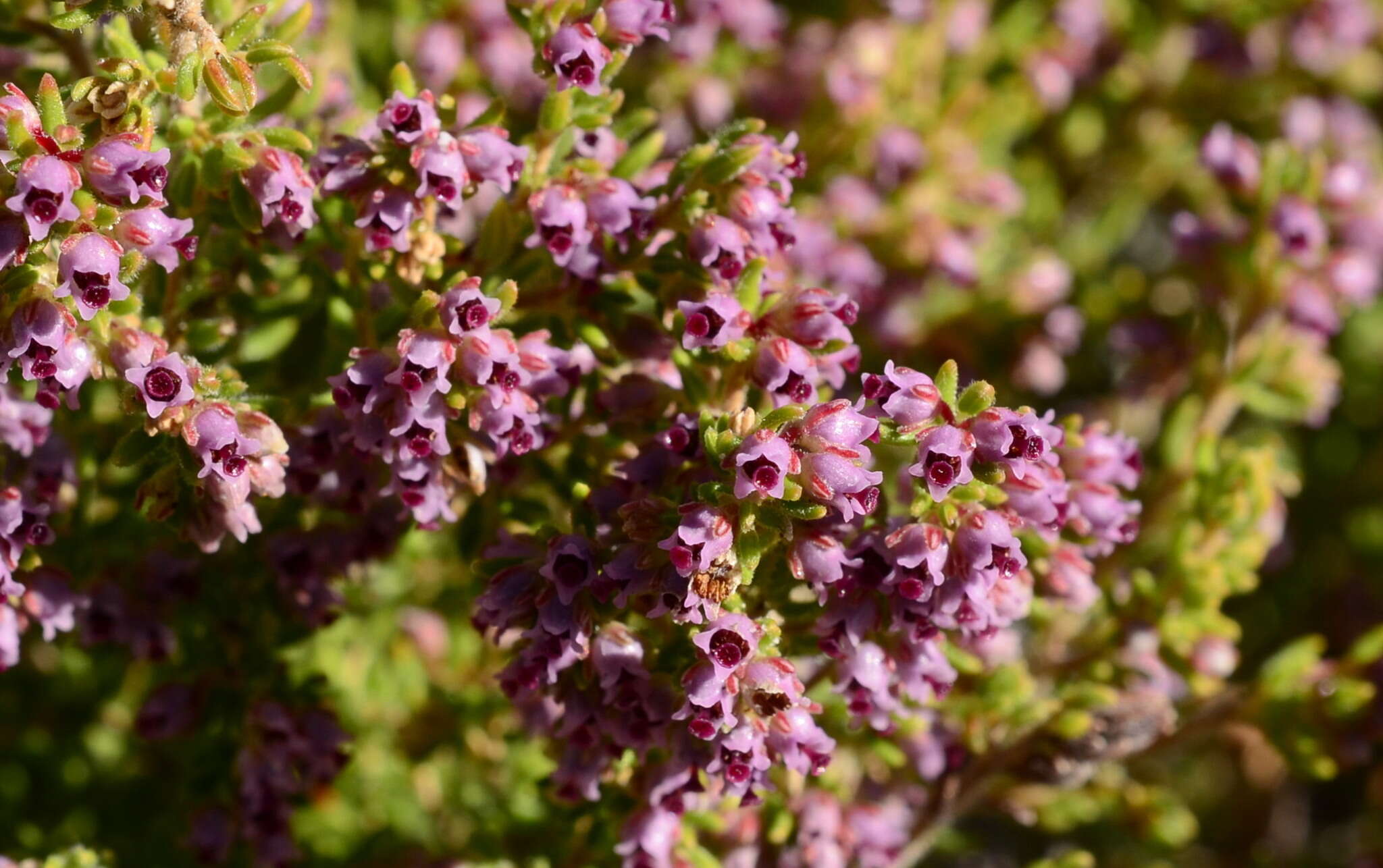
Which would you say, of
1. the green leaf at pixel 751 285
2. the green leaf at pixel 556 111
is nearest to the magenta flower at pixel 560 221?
the green leaf at pixel 556 111

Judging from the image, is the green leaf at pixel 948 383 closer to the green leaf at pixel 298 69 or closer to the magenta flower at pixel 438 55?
the green leaf at pixel 298 69

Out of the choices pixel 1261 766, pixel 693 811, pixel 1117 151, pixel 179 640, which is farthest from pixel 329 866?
pixel 1117 151

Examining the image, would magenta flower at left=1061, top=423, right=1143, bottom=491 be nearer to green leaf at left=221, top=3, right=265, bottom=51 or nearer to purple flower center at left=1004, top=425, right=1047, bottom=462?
purple flower center at left=1004, top=425, right=1047, bottom=462

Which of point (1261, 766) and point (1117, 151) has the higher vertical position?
point (1117, 151)

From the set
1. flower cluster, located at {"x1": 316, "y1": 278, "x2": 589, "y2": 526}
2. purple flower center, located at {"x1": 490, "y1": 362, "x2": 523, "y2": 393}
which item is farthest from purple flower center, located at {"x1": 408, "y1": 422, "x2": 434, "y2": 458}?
purple flower center, located at {"x1": 490, "y1": 362, "x2": 523, "y2": 393}

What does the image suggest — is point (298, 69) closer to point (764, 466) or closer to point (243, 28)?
point (243, 28)

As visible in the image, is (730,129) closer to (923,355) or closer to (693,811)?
(693,811)
